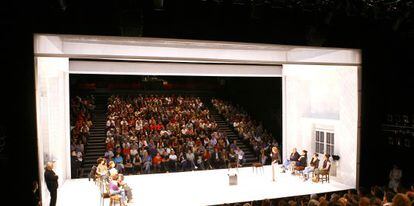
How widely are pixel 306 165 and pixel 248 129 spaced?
4.41 metres

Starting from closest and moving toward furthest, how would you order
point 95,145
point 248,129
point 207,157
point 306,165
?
point 306,165 → point 207,157 → point 95,145 → point 248,129

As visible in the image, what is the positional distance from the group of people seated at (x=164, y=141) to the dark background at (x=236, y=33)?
4.97 m

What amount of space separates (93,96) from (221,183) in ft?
33.1

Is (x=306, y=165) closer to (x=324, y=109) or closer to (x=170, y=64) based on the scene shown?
(x=324, y=109)

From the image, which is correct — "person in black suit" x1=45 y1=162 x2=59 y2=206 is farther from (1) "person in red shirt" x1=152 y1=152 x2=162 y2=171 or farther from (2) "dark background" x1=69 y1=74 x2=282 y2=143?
(2) "dark background" x1=69 y1=74 x2=282 y2=143

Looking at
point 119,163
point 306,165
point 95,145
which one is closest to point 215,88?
point 95,145

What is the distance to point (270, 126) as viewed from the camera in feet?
47.4

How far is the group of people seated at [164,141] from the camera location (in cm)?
1093

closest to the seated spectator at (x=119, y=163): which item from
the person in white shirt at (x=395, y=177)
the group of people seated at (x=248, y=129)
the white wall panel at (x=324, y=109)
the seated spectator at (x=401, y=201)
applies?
the group of people seated at (x=248, y=129)

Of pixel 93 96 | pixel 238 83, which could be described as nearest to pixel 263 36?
pixel 238 83

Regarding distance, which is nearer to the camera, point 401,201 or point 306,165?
point 401,201

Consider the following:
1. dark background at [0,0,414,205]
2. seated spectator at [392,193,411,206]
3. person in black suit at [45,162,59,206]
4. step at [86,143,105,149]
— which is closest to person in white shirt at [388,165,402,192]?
dark background at [0,0,414,205]

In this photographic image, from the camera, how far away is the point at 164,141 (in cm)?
1222

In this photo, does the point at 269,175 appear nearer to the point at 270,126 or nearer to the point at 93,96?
the point at 270,126
